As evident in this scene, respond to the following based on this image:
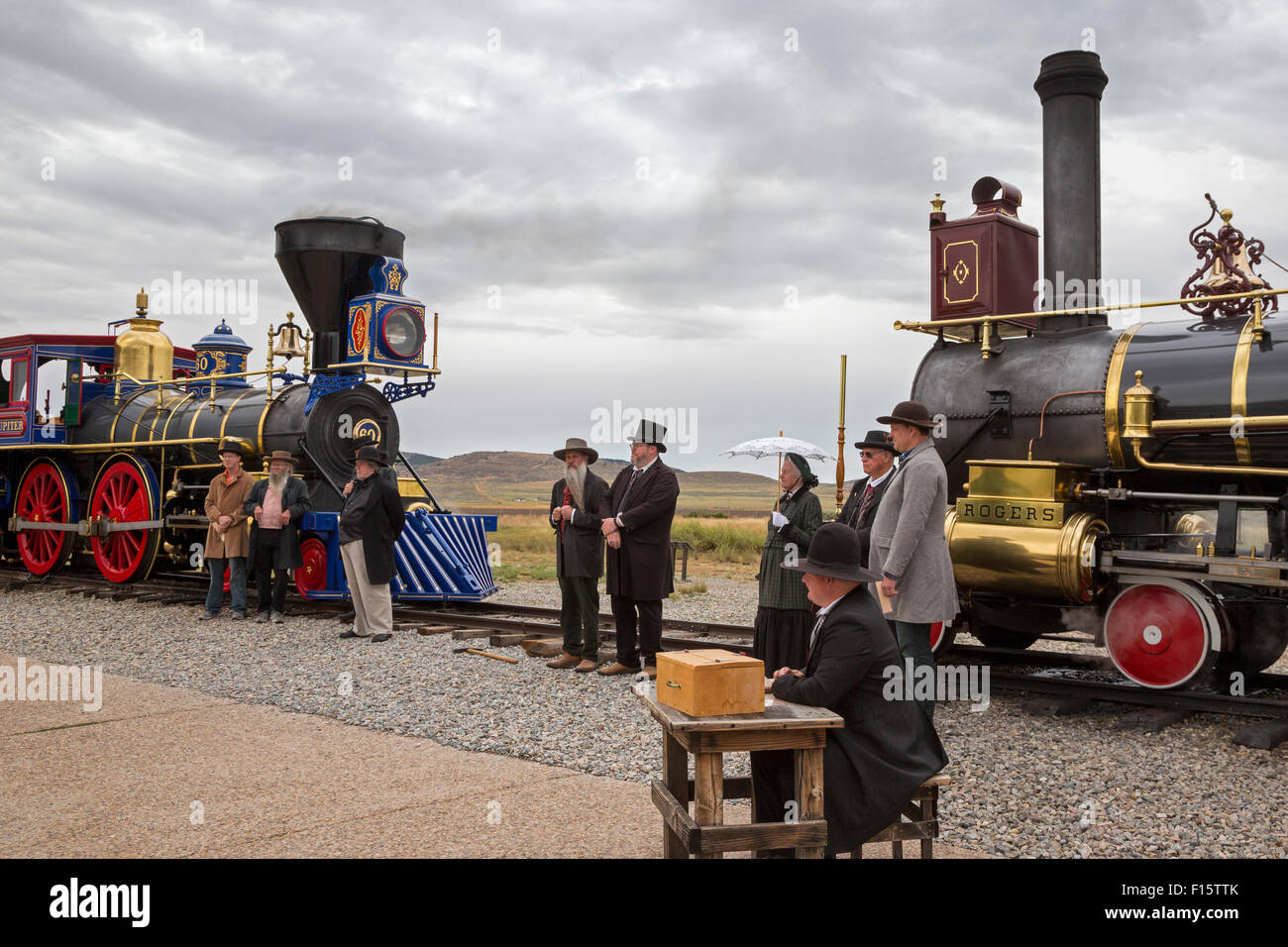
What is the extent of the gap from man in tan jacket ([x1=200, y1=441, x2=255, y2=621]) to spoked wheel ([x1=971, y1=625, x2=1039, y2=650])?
24.2 feet

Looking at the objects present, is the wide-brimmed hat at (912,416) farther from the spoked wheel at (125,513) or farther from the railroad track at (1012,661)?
the spoked wheel at (125,513)

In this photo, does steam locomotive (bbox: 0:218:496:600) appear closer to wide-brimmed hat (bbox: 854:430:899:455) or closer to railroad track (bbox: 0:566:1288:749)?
railroad track (bbox: 0:566:1288:749)

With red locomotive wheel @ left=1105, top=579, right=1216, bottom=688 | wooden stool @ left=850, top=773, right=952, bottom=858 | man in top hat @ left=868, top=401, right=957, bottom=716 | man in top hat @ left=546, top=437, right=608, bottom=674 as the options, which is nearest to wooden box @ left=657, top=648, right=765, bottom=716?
wooden stool @ left=850, top=773, right=952, bottom=858

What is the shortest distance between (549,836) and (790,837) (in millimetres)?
1269

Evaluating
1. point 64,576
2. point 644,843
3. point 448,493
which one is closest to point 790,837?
point 644,843

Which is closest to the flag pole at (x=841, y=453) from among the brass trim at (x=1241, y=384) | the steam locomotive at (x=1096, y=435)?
the steam locomotive at (x=1096, y=435)

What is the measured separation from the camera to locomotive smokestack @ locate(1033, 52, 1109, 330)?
7902 mm

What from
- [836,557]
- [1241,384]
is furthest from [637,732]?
[1241,384]

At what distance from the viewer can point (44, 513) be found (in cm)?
1496

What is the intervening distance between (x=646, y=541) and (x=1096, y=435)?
3.21 metres

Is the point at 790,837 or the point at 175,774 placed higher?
the point at 790,837

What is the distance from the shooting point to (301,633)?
32.3ft

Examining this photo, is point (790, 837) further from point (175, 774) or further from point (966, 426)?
point (966, 426)

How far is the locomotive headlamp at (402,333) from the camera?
11828 mm
